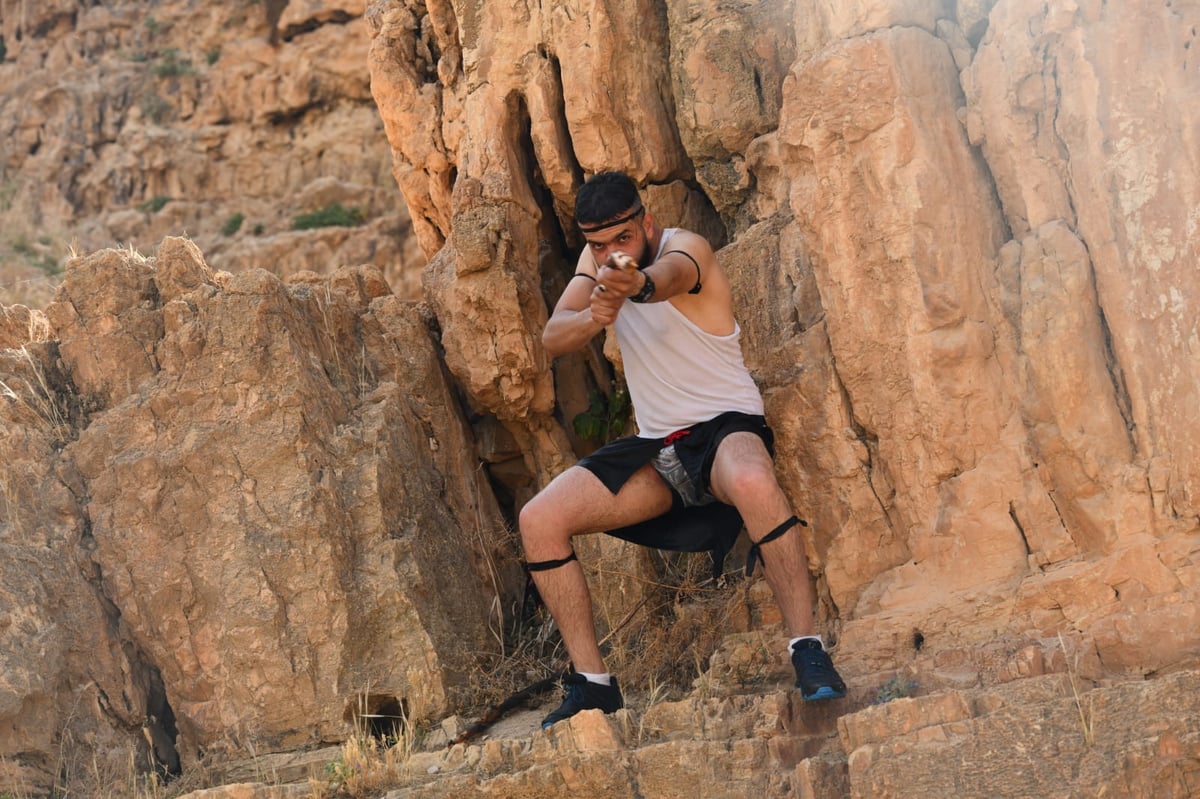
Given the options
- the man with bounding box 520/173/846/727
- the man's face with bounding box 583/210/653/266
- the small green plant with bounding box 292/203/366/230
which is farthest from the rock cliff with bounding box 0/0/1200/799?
the small green plant with bounding box 292/203/366/230

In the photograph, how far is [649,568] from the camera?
625 centimetres

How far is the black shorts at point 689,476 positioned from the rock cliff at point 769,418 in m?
0.37

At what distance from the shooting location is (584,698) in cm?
488

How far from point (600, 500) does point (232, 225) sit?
11591mm

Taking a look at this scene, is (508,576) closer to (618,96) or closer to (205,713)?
(205,713)

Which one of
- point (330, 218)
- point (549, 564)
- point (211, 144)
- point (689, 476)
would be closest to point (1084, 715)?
point (689, 476)

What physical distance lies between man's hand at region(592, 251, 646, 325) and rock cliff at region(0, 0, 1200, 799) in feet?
3.22

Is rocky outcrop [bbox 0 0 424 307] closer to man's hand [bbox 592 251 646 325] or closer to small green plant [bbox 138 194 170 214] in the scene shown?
small green plant [bbox 138 194 170 214]

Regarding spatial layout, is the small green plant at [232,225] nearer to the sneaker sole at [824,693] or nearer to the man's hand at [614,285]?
the man's hand at [614,285]

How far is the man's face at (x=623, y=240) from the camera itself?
512cm

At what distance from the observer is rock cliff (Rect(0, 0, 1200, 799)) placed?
4.45 metres

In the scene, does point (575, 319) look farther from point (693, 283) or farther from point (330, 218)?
point (330, 218)

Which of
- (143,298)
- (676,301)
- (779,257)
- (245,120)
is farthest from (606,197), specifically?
(245,120)

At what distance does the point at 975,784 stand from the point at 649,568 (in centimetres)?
253
